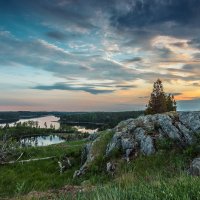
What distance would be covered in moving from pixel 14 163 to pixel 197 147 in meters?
15.1

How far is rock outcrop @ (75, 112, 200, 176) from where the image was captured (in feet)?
59.2

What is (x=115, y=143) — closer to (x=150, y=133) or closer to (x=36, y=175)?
(x=150, y=133)

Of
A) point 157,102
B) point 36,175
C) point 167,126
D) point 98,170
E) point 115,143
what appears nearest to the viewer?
point 98,170

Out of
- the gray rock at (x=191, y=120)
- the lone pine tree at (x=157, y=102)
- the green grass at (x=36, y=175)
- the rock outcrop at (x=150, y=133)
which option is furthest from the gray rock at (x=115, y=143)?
the lone pine tree at (x=157, y=102)

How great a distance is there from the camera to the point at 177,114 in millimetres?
20953

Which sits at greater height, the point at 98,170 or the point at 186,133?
the point at 186,133

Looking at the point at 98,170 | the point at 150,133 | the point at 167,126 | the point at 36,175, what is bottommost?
the point at 36,175

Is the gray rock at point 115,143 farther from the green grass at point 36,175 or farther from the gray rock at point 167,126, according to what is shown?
the green grass at point 36,175

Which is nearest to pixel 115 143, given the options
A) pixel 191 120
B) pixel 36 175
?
pixel 191 120

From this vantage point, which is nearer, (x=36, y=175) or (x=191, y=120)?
(x=191, y=120)

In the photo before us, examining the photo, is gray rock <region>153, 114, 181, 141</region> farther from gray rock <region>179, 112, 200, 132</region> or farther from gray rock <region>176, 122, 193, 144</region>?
gray rock <region>179, 112, 200, 132</region>

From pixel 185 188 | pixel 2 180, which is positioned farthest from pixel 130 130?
pixel 185 188

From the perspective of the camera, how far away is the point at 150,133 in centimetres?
1938

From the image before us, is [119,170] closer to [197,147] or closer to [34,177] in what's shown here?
[197,147]
